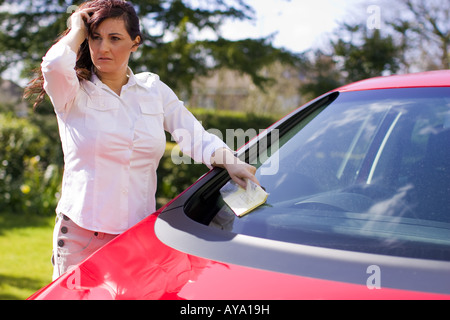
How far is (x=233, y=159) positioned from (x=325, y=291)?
0.78 metres

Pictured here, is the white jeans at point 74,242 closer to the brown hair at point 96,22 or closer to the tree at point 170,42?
the brown hair at point 96,22

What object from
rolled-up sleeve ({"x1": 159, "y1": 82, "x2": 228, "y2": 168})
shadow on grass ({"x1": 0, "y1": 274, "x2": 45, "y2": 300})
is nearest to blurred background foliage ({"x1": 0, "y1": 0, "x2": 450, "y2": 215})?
shadow on grass ({"x1": 0, "y1": 274, "x2": 45, "y2": 300})

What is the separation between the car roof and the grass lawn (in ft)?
10.4

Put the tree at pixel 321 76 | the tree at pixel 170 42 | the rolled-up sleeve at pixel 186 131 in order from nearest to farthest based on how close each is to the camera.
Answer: the rolled-up sleeve at pixel 186 131 → the tree at pixel 170 42 → the tree at pixel 321 76

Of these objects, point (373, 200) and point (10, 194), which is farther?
point (10, 194)

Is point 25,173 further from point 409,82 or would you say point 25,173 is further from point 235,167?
point 409,82

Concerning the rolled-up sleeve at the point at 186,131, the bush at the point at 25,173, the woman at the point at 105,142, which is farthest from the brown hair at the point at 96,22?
the bush at the point at 25,173

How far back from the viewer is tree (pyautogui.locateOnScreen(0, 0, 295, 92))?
362 inches

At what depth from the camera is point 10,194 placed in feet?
22.5

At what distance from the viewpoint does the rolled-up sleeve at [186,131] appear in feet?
6.03

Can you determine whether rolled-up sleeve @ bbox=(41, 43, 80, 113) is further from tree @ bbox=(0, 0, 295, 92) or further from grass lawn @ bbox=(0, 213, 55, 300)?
tree @ bbox=(0, 0, 295, 92)

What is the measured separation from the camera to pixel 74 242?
1766mm
